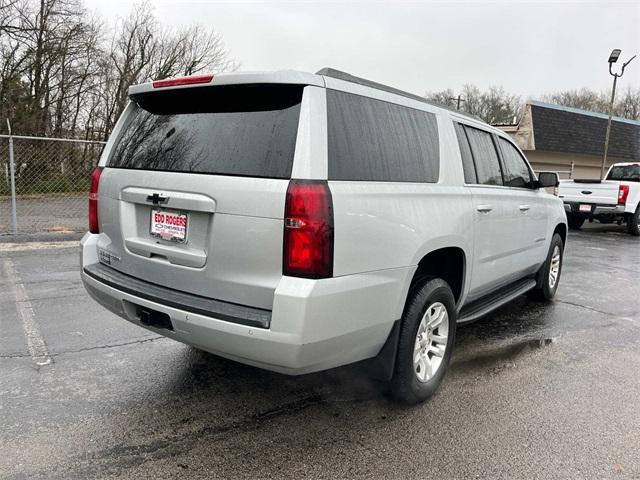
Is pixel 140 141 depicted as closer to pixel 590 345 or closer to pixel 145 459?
pixel 145 459

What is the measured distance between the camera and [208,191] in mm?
2549

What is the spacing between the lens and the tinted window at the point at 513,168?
4.57 m

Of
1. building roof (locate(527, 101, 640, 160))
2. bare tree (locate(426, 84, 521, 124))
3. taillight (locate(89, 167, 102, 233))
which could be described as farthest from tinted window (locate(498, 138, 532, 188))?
bare tree (locate(426, 84, 521, 124))

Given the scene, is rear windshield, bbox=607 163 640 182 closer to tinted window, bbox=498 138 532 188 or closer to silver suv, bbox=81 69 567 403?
tinted window, bbox=498 138 532 188

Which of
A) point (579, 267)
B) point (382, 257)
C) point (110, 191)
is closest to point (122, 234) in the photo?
point (110, 191)

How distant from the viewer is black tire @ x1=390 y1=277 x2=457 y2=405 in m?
2.96

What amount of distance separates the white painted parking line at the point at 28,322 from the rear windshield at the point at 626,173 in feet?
49.4

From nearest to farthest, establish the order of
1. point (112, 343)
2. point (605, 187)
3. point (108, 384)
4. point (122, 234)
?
point (122, 234) < point (108, 384) < point (112, 343) < point (605, 187)

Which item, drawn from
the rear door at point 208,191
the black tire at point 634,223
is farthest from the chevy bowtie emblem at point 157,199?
the black tire at point 634,223

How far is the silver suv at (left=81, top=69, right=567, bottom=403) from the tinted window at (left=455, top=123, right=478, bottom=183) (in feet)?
0.52

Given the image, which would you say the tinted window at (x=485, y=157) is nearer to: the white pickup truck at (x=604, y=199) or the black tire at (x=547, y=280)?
the black tire at (x=547, y=280)

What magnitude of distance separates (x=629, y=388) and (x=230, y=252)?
3.12m

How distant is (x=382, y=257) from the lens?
8.73 ft

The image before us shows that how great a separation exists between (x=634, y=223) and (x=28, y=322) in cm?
1425
